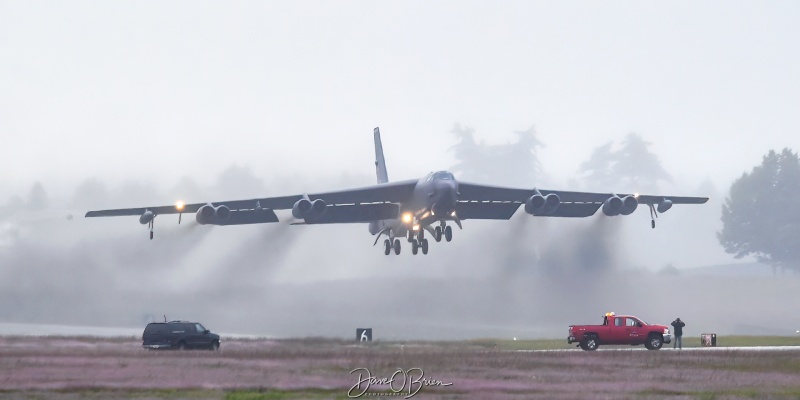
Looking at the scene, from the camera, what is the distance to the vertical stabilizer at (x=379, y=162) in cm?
7344

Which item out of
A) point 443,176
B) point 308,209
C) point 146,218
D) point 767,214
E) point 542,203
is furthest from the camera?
point 767,214

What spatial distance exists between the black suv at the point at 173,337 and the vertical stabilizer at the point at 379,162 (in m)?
31.1

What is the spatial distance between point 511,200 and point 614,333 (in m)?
18.3

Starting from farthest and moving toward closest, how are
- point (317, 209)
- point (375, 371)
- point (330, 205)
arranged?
1. point (330, 205)
2. point (317, 209)
3. point (375, 371)

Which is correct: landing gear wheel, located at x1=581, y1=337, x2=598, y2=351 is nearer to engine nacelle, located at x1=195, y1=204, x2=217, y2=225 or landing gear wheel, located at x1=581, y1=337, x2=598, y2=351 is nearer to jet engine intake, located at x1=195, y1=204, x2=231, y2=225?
jet engine intake, located at x1=195, y1=204, x2=231, y2=225

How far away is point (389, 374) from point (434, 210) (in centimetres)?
2194

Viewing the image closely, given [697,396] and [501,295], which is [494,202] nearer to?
[501,295]

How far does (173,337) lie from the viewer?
1695 inches

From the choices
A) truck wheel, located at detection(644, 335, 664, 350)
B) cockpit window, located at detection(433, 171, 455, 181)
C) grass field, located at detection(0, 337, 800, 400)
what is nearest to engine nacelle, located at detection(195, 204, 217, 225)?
grass field, located at detection(0, 337, 800, 400)

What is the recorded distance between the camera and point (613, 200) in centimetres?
5916

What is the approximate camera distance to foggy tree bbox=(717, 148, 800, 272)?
116250mm

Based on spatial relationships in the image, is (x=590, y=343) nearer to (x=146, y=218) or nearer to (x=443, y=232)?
(x=443, y=232)

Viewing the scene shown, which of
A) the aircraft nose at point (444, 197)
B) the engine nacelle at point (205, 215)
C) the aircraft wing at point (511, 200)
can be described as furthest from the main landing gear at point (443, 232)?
the engine nacelle at point (205, 215)
